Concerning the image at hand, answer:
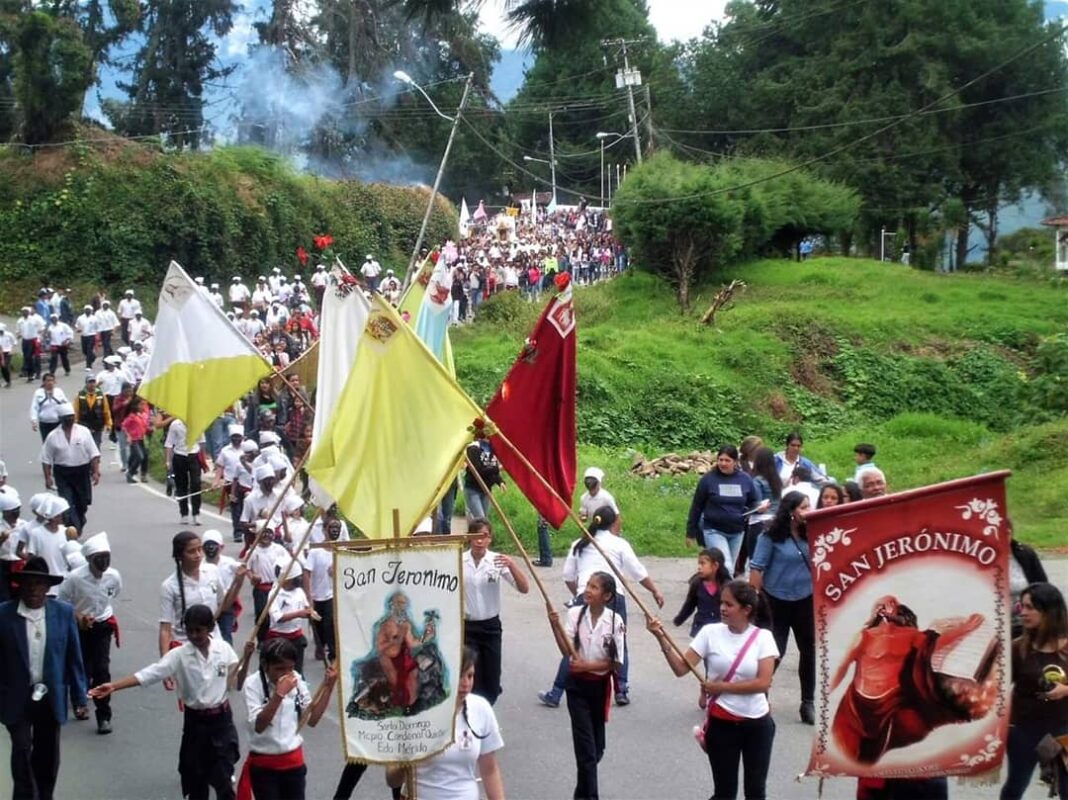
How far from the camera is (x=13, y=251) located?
121ft

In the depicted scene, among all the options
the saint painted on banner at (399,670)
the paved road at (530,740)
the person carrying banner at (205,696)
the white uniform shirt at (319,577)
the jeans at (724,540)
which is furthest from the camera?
the jeans at (724,540)

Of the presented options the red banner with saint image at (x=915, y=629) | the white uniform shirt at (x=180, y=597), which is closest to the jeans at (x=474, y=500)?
the white uniform shirt at (x=180, y=597)

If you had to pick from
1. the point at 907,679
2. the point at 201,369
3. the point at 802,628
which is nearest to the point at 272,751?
the point at 907,679

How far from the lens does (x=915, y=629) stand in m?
5.70

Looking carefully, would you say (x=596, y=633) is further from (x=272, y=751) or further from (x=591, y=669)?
(x=272, y=751)

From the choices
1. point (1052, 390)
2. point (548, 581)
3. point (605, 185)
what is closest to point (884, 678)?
point (548, 581)

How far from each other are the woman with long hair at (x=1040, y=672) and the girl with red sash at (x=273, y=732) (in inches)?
131

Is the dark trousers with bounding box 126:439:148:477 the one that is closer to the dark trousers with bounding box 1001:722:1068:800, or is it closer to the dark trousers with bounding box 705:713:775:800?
the dark trousers with bounding box 705:713:775:800

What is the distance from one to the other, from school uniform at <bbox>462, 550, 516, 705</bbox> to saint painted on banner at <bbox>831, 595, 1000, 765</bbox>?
325 centimetres

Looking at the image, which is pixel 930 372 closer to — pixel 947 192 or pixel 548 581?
pixel 548 581

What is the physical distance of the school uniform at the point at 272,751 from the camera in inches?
260

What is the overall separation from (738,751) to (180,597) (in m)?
3.71

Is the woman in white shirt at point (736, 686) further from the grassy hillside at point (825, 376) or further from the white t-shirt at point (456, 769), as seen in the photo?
the grassy hillside at point (825, 376)

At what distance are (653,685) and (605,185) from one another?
62.9 meters
